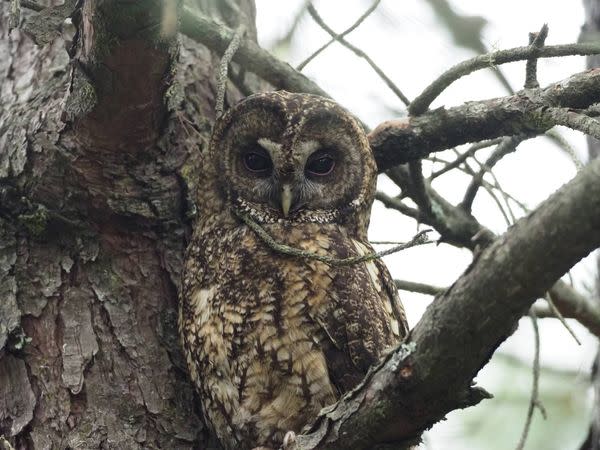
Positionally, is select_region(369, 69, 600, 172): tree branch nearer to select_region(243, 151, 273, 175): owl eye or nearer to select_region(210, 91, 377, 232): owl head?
select_region(210, 91, 377, 232): owl head

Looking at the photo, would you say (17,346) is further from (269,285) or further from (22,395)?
(269,285)

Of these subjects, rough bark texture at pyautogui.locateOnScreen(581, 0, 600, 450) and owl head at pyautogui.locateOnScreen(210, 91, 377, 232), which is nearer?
rough bark texture at pyautogui.locateOnScreen(581, 0, 600, 450)

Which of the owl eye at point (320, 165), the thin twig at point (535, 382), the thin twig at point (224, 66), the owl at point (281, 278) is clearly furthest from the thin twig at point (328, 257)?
the thin twig at point (535, 382)

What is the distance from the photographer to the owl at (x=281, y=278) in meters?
2.61

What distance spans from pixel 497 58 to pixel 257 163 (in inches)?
43.2

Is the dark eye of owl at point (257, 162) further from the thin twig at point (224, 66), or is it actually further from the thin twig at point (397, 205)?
the thin twig at point (397, 205)

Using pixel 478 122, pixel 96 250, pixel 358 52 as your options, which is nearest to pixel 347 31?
pixel 358 52

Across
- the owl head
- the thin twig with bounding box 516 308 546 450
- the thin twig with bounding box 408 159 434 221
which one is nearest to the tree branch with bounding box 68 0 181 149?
the owl head

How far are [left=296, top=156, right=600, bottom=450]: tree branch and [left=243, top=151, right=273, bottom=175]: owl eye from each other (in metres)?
1.30

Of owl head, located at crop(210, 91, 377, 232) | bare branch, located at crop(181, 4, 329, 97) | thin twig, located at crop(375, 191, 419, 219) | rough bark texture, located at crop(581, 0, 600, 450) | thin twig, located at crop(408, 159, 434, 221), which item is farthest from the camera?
thin twig, located at crop(375, 191, 419, 219)

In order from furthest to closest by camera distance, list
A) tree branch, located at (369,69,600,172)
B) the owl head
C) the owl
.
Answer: the owl head, the owl, tree branch, located at (369,69,600,172)

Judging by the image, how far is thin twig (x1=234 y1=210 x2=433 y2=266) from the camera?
190 centimetres

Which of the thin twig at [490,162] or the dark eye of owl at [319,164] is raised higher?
the thin twig at [490,162]

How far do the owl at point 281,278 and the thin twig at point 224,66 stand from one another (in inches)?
5.3
